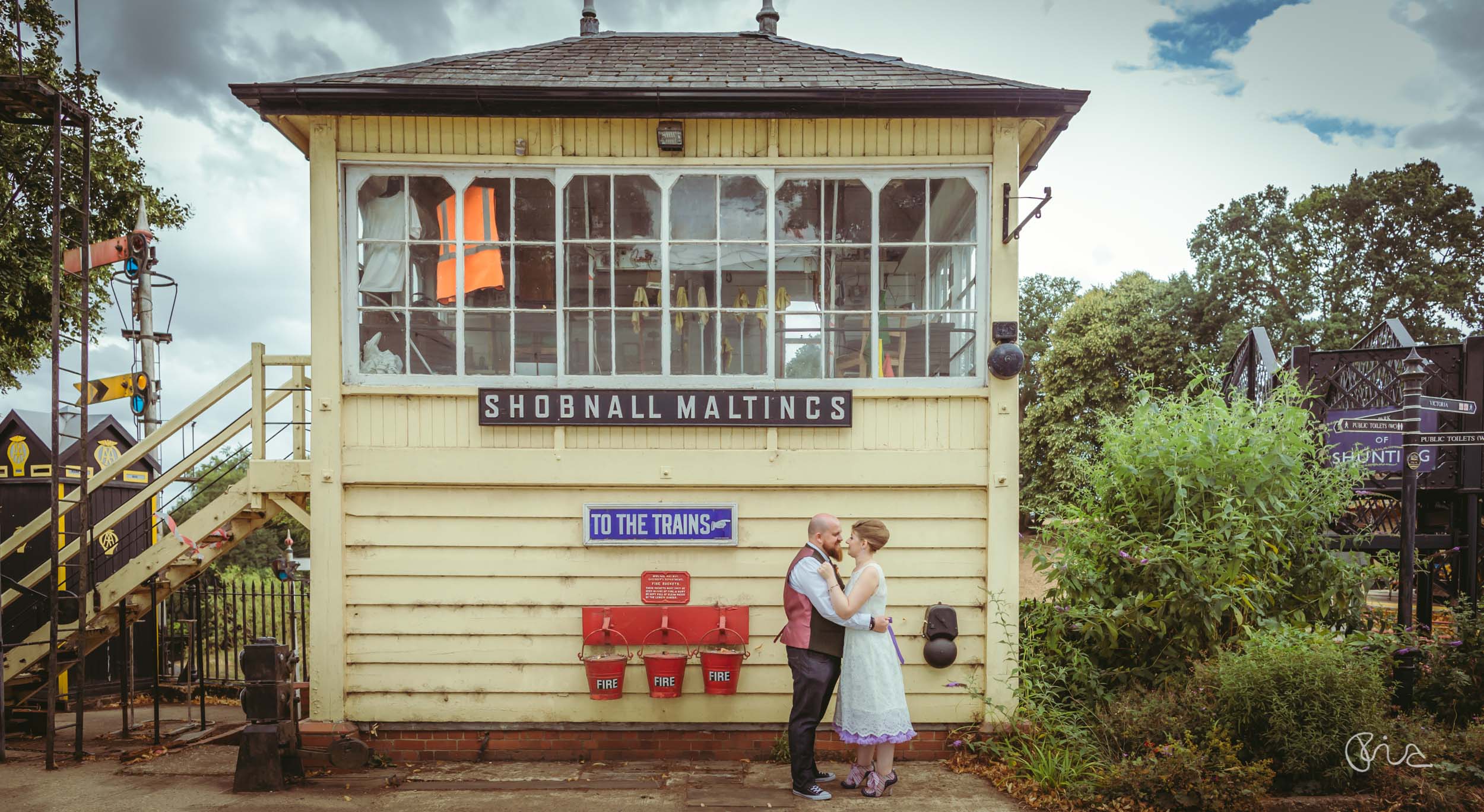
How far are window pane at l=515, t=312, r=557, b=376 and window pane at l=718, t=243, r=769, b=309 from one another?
→ 4.42ft

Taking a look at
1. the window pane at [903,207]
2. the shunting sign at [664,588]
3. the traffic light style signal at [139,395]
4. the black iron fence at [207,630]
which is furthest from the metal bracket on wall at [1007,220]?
the traffic light style signal at [139,395]

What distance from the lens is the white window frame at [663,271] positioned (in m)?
6.36

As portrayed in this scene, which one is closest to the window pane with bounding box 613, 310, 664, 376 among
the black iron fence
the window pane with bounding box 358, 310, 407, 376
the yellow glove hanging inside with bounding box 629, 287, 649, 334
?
the yellow glove hanging inside with bounding box 629, 287, 649, 334

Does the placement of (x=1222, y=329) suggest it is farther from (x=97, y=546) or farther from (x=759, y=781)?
(x=97, y=546)

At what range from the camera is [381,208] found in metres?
6.47

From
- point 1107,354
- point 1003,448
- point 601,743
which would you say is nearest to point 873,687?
point 1003,448

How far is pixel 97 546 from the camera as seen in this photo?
9078 mm

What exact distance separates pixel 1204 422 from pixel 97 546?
438 inches

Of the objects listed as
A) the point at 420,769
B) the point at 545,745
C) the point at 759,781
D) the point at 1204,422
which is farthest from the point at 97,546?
the point at 1204,422

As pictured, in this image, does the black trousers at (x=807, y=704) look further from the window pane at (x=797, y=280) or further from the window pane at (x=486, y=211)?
the window pane at (x=486, y=211)

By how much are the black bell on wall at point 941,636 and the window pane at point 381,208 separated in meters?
5.04

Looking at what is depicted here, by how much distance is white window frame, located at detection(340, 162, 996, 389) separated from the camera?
20.9 ft

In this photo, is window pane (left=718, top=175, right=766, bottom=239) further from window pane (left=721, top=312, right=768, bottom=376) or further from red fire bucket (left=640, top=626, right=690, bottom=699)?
red fire bucket (left=640, top=626, right=690, bottom=699)

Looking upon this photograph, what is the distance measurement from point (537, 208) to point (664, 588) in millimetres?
3109
